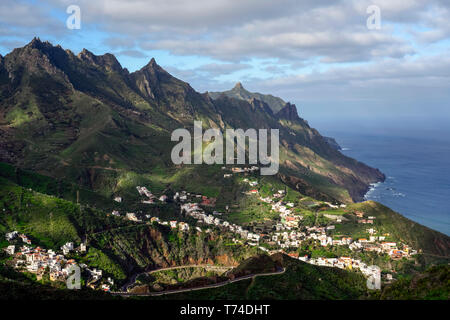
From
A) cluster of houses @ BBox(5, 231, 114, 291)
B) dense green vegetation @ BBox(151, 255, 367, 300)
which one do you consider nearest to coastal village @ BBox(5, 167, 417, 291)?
cluster of houses @ BBox(5, 231, 114, 291)

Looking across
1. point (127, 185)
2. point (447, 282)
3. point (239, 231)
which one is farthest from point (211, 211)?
point (447, 282)

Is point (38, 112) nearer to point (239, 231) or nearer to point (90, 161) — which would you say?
point (90, 161)

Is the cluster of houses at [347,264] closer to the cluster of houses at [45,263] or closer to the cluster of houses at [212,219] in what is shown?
the cluster of houses at [212,219]

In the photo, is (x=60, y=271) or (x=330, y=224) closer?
(x=60, y=271)

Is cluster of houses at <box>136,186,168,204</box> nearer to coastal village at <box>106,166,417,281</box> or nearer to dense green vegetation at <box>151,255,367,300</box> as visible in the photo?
coastal village at <box>106,166,417,281</box>

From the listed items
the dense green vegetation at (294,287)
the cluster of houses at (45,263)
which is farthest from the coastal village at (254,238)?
the dense green vegetation at (294,287)

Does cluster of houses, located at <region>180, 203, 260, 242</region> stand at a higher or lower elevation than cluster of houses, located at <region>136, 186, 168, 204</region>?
lower

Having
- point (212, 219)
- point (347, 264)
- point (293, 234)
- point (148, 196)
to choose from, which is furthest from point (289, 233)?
point (148, 196)

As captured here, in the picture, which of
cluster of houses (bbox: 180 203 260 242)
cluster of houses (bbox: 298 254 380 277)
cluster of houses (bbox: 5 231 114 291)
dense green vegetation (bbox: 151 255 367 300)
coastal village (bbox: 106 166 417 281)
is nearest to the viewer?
dense green vegetation (bbox: 151 255 367 300)
